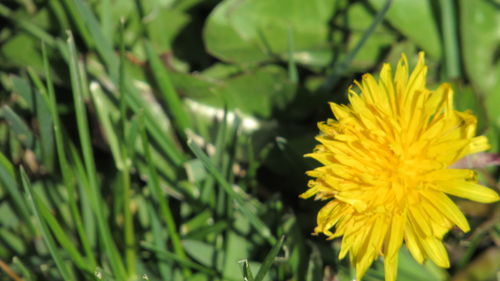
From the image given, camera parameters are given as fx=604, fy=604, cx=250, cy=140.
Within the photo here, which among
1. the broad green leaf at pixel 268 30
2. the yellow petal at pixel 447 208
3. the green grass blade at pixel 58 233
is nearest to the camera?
the yellow petal at pixel 447 208

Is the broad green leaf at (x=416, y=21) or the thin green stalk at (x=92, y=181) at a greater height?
the broad green leaf at (x=416, y=21)

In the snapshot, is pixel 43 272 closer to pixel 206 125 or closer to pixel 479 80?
pixel 206 125

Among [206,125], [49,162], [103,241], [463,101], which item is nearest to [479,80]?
[463,101]

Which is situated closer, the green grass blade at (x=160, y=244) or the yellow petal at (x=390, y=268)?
the yellow petal at (x=390, y=268)

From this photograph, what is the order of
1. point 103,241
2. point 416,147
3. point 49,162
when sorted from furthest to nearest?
point 49,162, point 103,241, point 416,147

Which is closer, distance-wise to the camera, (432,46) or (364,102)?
(364,102)

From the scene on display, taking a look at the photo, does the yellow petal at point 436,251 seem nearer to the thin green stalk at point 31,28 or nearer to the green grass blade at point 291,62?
the green grass blade at point 291,62

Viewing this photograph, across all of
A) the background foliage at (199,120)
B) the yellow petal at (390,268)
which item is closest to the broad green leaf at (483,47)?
the background foliage at (199,120)
